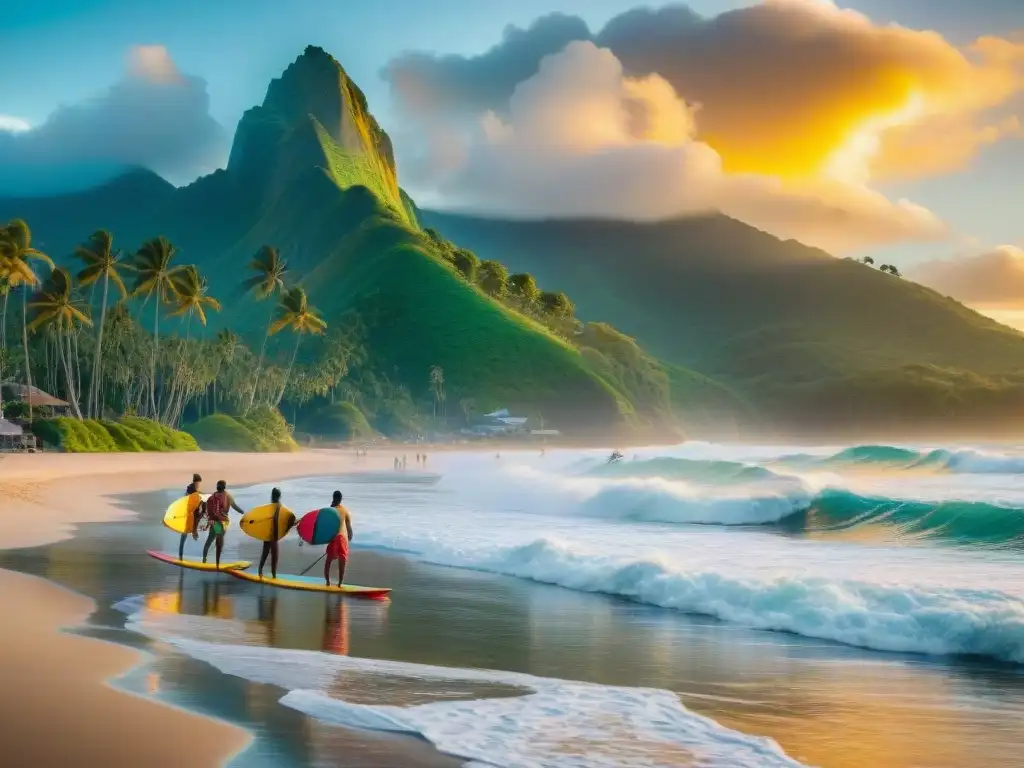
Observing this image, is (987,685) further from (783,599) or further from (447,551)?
(447,551)

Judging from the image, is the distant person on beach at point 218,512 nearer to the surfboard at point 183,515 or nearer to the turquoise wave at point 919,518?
the surfboard at point 183,515

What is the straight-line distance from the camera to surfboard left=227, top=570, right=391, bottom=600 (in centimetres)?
1617

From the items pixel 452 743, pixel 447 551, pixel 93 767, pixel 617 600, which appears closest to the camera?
pixel 93 767

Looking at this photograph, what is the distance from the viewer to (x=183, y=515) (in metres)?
19.4

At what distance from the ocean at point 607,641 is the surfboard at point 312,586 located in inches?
13.6

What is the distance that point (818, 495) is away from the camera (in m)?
31.5

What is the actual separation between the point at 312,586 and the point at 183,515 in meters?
4.13

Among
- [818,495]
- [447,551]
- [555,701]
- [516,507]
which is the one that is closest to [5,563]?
[447,551]

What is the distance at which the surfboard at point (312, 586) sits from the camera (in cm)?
1617

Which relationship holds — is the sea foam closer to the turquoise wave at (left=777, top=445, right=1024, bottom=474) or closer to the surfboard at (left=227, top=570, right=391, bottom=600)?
the surfboard at (left=227, top=570, right=391, bottom=600)

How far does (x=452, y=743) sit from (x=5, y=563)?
13172 millimetres

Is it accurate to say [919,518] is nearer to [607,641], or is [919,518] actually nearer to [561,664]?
[607,641]

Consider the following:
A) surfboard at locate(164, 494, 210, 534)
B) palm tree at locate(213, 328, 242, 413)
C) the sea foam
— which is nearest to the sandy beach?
the sea foam

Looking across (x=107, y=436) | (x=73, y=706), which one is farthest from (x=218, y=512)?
(x=107, y=436)
